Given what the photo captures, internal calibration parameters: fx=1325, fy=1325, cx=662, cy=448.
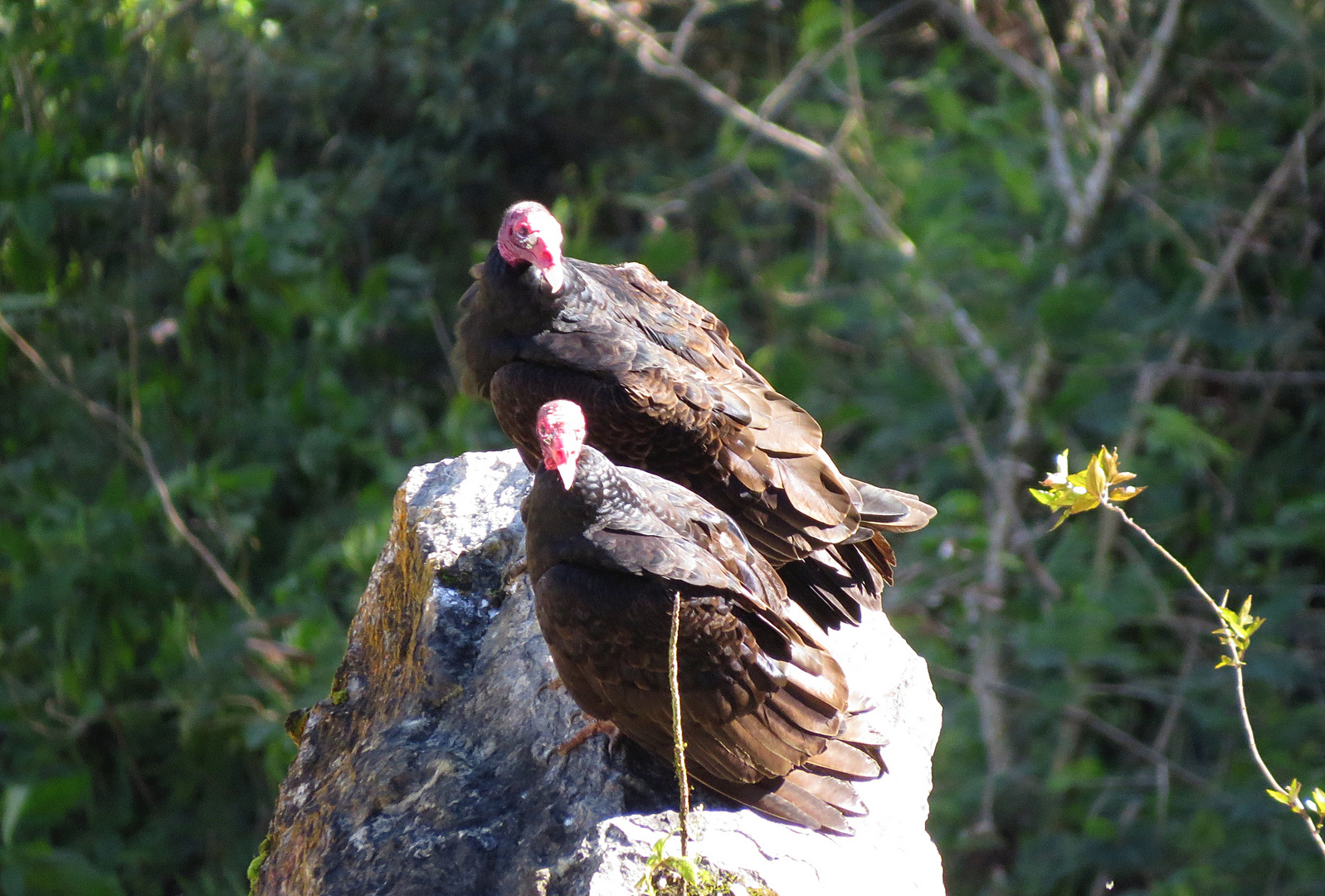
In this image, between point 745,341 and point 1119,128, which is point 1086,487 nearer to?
point 1119,128

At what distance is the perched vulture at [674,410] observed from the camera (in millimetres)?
2986

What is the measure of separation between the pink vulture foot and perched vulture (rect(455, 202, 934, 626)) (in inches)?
22.6

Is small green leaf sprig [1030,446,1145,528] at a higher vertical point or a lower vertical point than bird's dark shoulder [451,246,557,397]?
higher

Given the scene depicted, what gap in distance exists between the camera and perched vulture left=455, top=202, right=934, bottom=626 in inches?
118

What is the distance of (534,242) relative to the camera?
3119mm

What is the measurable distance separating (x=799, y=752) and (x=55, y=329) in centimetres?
452

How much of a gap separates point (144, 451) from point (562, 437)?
11.0 ft

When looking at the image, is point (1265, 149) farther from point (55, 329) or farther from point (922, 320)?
point (55, 329)

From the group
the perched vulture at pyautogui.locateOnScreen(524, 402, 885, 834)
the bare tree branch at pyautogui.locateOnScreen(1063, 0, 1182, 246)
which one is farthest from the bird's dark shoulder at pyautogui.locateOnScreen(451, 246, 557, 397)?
the bare tree branch at pyautogui.locateOnScreen(1063, 0, 1182, 246)

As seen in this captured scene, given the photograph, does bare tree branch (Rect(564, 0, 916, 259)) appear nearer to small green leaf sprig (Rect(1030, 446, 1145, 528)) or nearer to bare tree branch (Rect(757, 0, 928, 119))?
bare tree branch (Rect(757, 0, 928, 119))

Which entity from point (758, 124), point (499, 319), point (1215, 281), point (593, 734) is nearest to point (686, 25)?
point (758, 124)

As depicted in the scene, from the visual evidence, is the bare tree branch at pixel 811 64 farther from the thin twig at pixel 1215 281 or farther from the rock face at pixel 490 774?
the rock face at pixel 490 774

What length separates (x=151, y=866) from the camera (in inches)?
206

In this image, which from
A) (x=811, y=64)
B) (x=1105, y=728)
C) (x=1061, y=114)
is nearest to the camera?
(x=1105, y=728)
